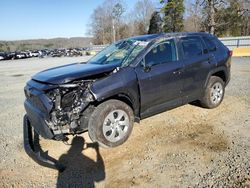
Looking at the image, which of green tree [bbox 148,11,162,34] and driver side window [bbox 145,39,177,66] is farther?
green tree [bbox 148,11,162,34]

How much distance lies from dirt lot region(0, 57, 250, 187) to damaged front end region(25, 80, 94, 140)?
507 mm

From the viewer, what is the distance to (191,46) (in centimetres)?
514

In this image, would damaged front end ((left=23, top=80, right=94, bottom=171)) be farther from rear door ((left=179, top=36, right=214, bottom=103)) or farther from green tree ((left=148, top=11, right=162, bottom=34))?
green tree ((left=148, top=11, right=162, bottom=34))

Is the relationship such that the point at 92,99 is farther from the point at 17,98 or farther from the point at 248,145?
the point at 17,98

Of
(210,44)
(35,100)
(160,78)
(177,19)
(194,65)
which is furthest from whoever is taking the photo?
(177,19)

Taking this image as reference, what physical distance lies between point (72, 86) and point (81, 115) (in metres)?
0.49

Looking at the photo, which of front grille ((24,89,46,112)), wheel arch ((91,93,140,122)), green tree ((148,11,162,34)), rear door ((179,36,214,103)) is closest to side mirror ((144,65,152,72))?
wheel arch ((91,93,140,122))

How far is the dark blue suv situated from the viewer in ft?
12.4

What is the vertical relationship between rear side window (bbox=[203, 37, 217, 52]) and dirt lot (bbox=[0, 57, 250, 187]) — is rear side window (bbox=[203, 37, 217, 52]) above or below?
above

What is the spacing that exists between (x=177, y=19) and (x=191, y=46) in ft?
159

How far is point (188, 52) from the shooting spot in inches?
197

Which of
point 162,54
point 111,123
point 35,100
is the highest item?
point 162,54

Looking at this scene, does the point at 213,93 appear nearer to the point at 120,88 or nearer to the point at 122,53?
the point at 122,53

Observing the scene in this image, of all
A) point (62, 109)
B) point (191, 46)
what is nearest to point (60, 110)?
point (62, 109)
